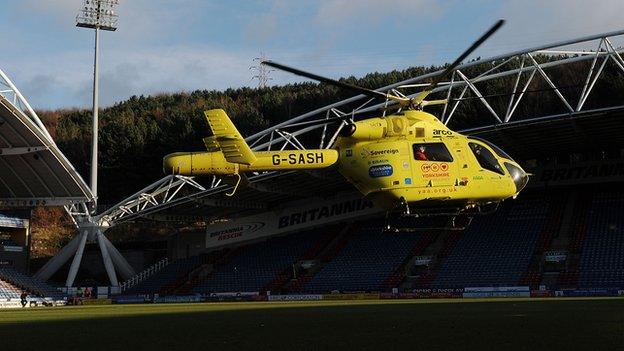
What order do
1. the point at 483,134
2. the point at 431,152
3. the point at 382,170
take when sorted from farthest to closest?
the point at 483,134, the point at 431,152, the point at 382,170

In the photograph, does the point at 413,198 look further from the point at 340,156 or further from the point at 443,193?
the point at 340,156

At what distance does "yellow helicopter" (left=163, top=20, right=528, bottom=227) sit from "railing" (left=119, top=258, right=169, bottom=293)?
132 feet

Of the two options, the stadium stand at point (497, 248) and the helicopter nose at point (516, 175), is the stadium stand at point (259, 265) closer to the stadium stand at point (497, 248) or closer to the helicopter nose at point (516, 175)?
the stadium stand at point (497, 248)

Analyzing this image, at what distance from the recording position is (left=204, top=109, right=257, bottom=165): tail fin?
2667cm

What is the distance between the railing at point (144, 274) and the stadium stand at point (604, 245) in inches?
1482

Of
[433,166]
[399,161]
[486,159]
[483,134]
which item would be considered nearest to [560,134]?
[483,134]

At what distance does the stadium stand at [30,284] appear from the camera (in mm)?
59906

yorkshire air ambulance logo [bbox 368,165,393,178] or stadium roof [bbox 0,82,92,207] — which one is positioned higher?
stadium roof [bbox 0,82,92,207]

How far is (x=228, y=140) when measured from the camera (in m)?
26.7

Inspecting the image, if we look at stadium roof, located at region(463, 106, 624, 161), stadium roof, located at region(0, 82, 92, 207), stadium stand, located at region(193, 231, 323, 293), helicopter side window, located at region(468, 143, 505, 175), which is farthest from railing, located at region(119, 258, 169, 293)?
helicopter side window, located at region(468, 143, 505, 175)

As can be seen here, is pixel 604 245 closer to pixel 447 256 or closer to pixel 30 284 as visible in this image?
pixel 447 256

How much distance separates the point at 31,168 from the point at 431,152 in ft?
142

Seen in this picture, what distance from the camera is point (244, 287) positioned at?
196 ft

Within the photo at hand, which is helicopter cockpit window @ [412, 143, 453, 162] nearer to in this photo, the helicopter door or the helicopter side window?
the helicopter door
